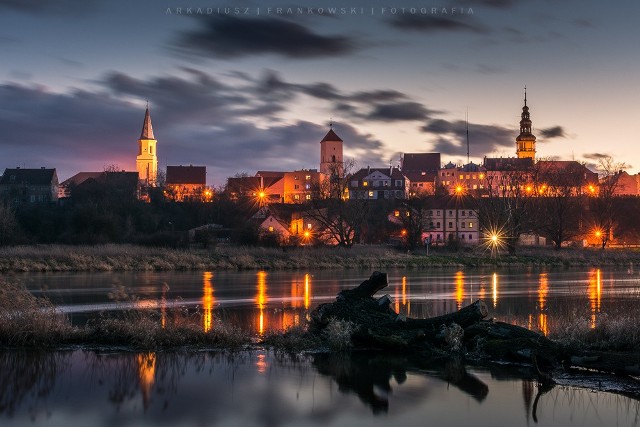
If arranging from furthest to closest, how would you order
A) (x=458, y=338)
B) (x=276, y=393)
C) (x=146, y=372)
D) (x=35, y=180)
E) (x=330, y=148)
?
(x=330, y=148)
(x=35, y=180)
(x=458, y=338)
(x=146, y=372)
(x=276, y=393)

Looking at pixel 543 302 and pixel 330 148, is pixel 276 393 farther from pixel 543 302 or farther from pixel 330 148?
pixel 330 148

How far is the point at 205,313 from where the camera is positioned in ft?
87.7

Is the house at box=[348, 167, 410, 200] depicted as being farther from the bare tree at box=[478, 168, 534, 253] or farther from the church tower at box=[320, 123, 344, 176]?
the bare tree at box=[478, 168, 534, 253]

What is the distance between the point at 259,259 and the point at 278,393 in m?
48.0

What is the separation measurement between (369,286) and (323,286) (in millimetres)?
21672

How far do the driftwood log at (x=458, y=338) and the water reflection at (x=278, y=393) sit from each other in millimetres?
538

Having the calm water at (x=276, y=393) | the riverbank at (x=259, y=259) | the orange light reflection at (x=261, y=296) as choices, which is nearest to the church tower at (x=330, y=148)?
the riverbank at (x=259, y=259)

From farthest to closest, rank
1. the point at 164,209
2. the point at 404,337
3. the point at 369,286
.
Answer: the point at 164,209, the point at 369,286, the point at 404,337

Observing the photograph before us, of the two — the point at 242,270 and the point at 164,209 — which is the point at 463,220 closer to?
the point at 164,209

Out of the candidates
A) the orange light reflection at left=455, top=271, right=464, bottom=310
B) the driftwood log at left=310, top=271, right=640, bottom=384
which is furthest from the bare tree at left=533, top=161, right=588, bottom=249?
the driftwood log at left=310, top=271, right=640, bottom=384

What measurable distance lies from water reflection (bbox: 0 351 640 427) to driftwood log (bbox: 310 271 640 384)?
1.76 ft

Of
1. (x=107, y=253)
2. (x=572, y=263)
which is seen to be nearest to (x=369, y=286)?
(x=107, y=253)

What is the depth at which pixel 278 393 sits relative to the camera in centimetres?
1453

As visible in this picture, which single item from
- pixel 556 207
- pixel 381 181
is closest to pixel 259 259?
pixel 556 207
